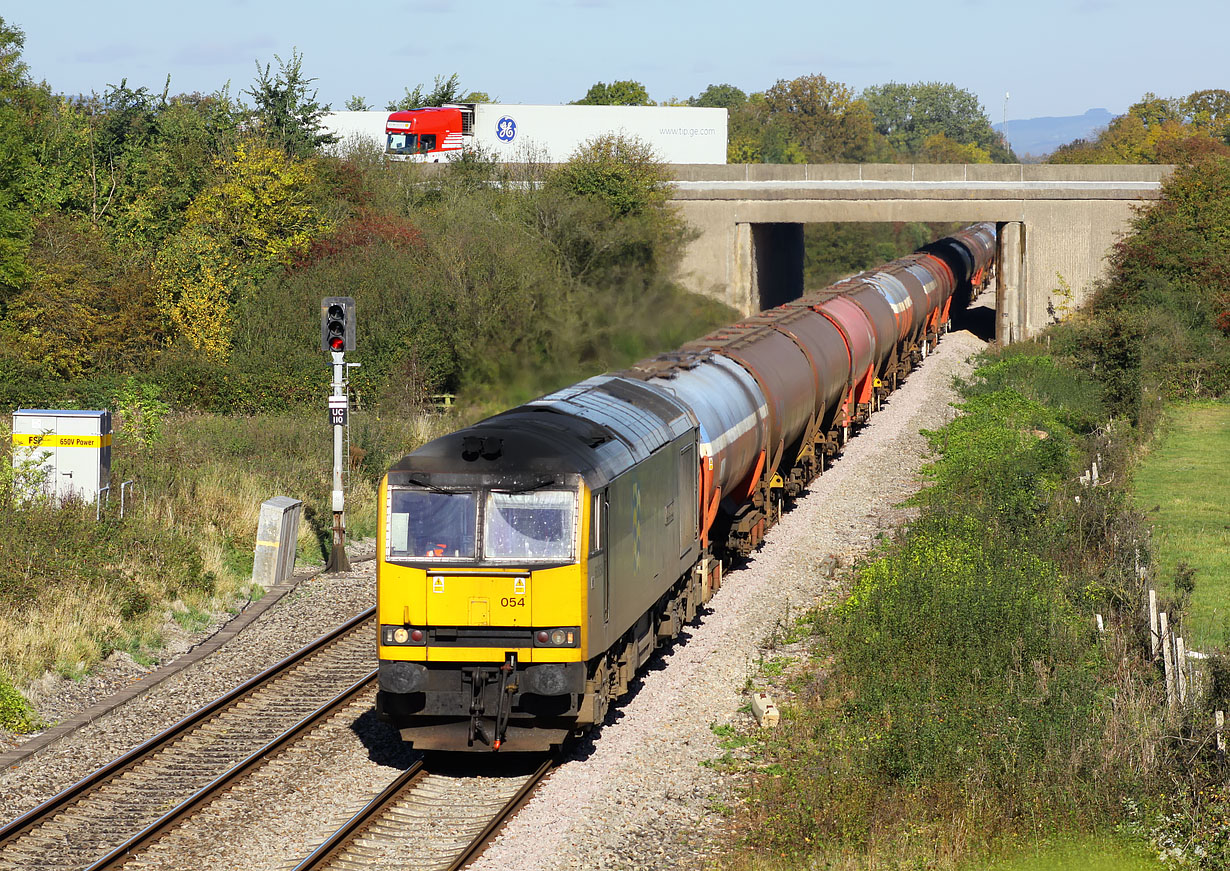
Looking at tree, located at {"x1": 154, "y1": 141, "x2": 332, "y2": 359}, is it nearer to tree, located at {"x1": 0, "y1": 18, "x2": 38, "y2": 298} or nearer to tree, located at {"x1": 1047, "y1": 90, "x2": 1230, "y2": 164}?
tree, located at {"x1": 0, "y1": 18, "x2": 38, "y2": 298}

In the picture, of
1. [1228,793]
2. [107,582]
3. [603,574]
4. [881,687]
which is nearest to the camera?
[1228,793]

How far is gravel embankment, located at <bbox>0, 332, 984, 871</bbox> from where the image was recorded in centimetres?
1133

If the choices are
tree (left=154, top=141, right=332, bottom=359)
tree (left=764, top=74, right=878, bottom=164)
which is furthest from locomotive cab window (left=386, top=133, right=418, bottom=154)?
tree (left=764, top=74, right=878, bottom=164)

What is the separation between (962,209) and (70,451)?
37473 millimetres

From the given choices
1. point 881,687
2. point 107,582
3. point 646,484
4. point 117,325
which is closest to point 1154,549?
point 881,687

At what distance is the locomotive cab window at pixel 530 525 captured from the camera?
12383mm

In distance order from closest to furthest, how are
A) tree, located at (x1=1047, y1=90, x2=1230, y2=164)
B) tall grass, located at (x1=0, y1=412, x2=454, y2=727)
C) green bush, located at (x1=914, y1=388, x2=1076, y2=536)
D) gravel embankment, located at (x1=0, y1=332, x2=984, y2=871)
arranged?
gravel embankment, located at (x1=0, y1=332, x2=984, y2=871) < tall grass, located at (x1=0, y1=412, x2=454, y2=727) < green bush, located at (x1=914, y1=388, x2=1076, y2=536) < tree, located at (x1=1047, y1=90, x2=1230, y2=164)

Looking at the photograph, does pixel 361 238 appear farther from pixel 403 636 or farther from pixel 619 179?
pixel 403 636

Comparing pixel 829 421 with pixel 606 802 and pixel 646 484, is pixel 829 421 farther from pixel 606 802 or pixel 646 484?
pixel 606 802

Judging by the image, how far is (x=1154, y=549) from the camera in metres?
22.7

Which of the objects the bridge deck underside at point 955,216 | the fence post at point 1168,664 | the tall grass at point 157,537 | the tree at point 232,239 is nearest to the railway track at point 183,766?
the tall grass at point 157,537

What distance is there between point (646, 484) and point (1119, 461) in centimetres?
A: 1871

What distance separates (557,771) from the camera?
43.0 feet

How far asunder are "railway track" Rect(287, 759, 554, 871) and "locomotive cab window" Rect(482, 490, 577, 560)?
7.40 ft
